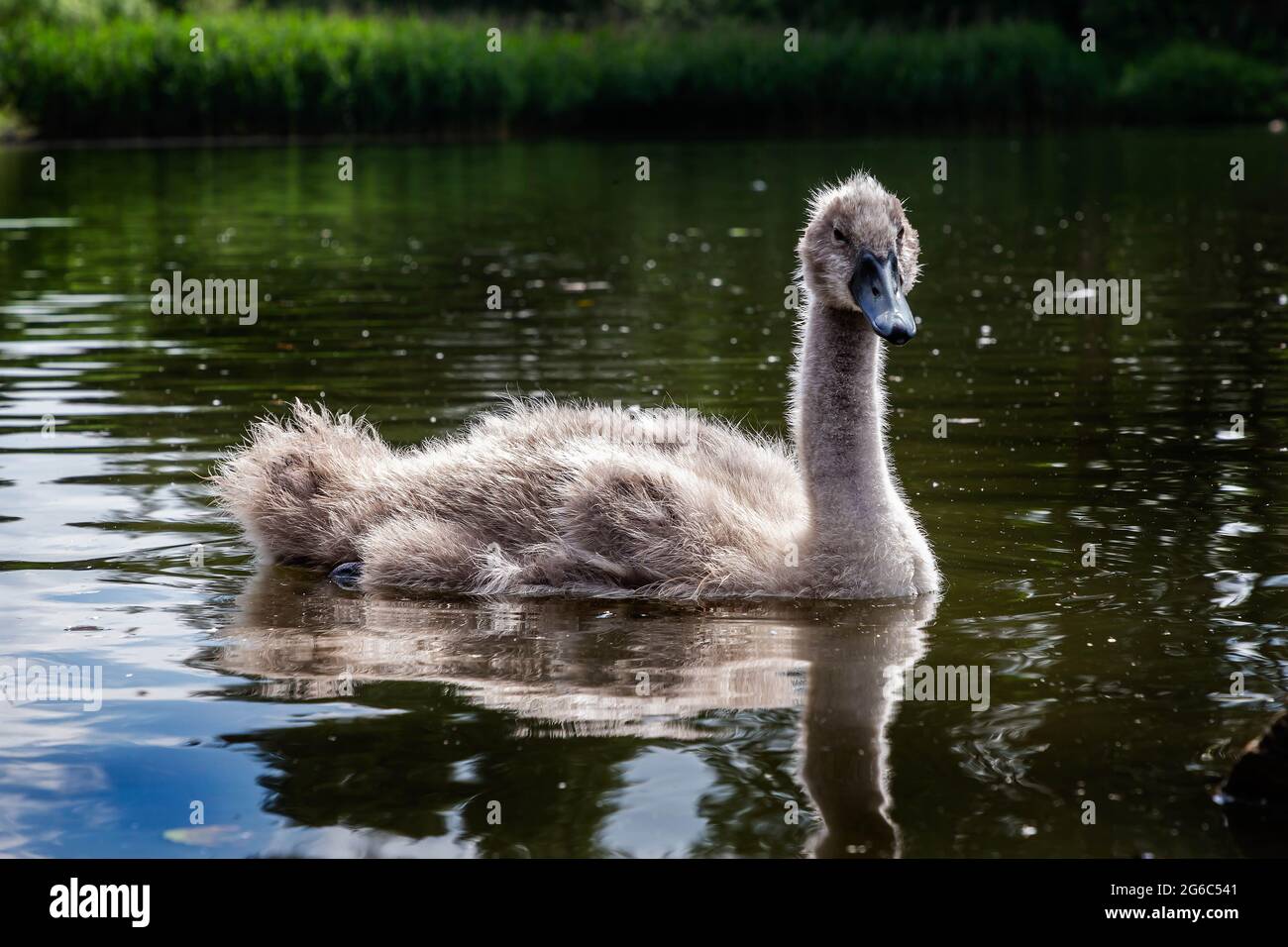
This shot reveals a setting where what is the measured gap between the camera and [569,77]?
4616cm

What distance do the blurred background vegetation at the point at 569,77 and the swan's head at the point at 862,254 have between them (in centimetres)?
3746

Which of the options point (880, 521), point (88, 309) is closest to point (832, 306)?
point (880, 521)

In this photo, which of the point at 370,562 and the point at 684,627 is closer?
the point at 684,627

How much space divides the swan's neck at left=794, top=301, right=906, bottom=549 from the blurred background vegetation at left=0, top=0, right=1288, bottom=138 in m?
37.5

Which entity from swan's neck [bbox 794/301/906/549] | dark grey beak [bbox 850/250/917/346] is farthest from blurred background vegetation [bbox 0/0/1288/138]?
dark grey beak [bbox 850/250/917/346]

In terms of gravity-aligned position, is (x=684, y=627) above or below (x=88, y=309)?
below

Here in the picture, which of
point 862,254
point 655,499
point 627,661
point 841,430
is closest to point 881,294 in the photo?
point 862,254

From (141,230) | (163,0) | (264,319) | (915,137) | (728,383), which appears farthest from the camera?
(163,0)

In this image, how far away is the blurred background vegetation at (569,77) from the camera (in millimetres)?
42594

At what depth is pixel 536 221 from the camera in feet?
85.0

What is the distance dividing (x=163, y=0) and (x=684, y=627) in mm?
59666
